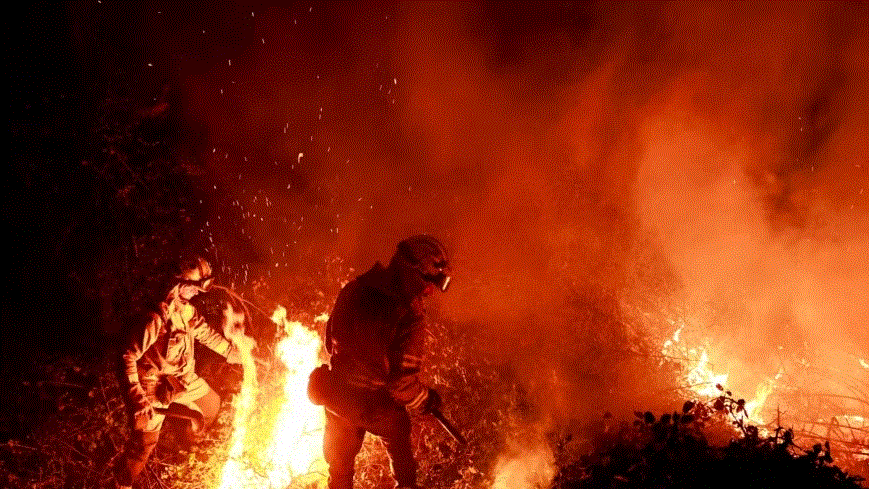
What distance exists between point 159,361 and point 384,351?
221 centimetres

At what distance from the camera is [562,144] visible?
348 inches

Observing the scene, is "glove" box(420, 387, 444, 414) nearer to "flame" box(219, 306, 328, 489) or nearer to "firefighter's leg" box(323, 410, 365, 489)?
"firefighter's leg" box(323, 410, 365, 489)

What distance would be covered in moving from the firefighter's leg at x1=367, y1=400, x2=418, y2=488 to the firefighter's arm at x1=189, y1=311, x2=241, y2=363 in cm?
203

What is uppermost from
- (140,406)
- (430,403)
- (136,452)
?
(430,403)

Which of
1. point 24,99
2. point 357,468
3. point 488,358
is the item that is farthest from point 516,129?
point 24,99

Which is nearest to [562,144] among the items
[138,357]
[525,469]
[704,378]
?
[704,378]

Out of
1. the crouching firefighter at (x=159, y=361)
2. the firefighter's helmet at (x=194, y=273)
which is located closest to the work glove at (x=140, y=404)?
the crouching firefighter at (x=159, y=361)

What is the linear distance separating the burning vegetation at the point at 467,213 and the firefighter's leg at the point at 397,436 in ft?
2.88

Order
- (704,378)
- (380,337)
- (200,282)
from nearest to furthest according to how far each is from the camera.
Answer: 1. (380,337)
2. (200,282)
3. (704,378)

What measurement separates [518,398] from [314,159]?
4794mm

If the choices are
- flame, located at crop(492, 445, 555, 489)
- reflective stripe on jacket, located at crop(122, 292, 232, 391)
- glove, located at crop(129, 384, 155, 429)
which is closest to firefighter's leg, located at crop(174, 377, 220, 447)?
reflective stripe on jacket, located at crop(122, 292, 232, 391)

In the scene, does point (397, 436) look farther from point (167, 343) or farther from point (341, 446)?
point (167, 343)

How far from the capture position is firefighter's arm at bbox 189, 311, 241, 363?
5320 mm

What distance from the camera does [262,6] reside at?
325 inches
